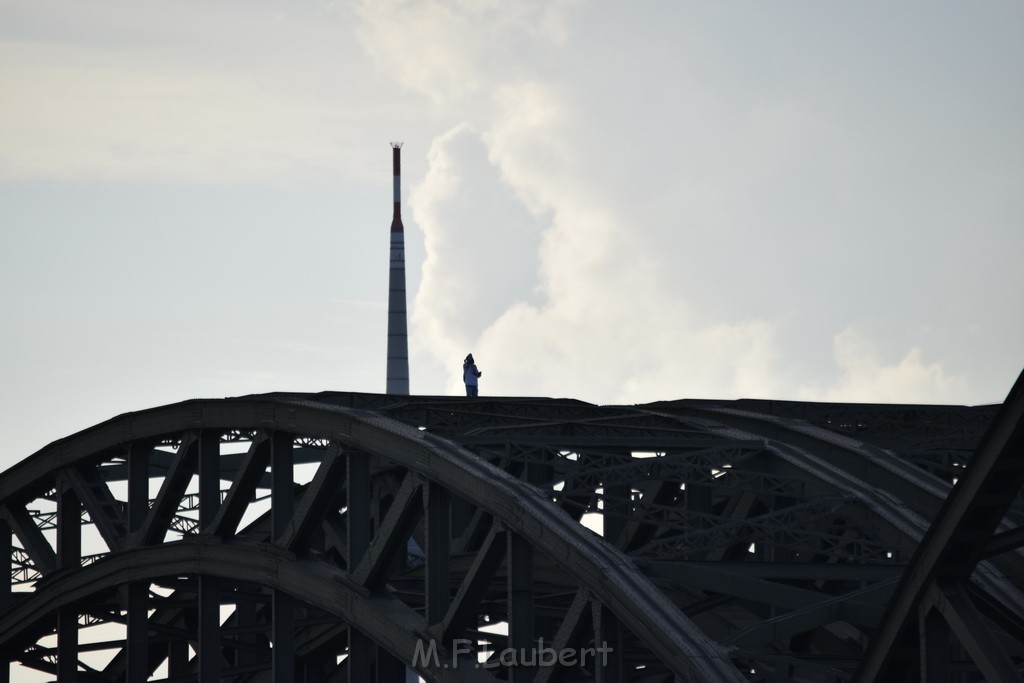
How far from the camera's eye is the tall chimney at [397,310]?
368ft

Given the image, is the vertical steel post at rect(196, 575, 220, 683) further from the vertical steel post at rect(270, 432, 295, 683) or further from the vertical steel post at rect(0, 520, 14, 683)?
the vertical steel post at rect(0, 520, 14, 683)

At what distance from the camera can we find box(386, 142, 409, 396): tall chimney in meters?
112

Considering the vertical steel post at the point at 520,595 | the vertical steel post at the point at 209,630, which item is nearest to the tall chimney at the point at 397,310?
the vertical steel post at the point at 209,630

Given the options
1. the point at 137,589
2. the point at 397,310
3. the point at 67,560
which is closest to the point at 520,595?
the point at 137,589

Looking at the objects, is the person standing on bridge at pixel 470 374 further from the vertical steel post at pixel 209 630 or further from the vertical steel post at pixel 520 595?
the vertical steel post at pixel 520 595

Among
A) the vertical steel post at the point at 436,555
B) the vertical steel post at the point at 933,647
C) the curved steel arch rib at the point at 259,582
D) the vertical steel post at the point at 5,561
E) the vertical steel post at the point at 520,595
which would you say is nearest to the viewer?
the vertical steel post at the point at 933,647

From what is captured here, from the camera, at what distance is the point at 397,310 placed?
11562 centimetres

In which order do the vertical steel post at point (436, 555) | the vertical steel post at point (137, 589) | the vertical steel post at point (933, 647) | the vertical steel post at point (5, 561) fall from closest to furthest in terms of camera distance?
1. the vertical steel post at point (933, 647)
2. the vertical steel post at point (436, 555)
3. the vertical steel post at point (137, 589)
4. the vertical steel post at point (5, 561)

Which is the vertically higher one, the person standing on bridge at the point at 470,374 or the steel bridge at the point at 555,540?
the person standing on bridge at the point at 470,374

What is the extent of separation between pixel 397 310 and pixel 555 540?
9353cm

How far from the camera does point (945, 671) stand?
17.2m

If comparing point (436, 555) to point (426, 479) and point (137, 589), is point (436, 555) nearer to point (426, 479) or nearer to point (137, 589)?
point (426, 479)

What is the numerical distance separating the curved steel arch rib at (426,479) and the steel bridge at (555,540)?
0.05m

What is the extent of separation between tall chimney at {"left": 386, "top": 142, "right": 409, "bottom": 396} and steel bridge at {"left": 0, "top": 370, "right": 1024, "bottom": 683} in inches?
2698
